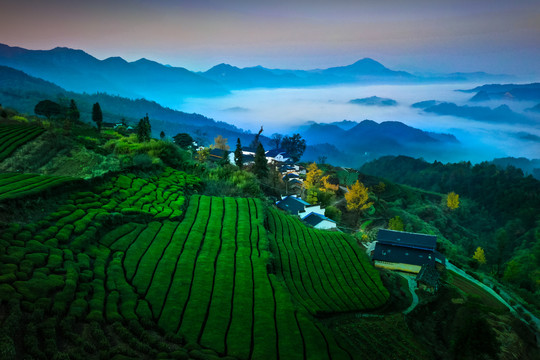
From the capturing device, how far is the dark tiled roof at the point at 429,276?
34.2 m

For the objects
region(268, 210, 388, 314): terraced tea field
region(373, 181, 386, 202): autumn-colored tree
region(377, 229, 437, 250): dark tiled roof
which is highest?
region(268, 210, 388, 314): terraced tea field

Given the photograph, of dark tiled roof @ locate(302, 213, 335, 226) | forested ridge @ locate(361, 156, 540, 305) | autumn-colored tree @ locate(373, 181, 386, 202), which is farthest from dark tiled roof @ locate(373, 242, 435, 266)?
autumn-colored tree @ locate(373, 181, 386, 202)

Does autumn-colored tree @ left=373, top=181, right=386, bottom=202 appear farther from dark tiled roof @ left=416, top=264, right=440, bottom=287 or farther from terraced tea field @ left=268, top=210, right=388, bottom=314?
terraced tea field @ left=268, top=210, right=388, bottom=314

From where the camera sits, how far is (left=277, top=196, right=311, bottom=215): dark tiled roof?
Result: 58.0 m

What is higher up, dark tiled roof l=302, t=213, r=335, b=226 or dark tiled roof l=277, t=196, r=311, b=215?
dark tiled roof l=277, t=196, r=311, b=215

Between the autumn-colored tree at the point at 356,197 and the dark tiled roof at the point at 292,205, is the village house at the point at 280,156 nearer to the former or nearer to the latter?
the autumn-colored tree at the point at 356,197

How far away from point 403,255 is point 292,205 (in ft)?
74.5

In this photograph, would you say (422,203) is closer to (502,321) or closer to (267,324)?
(502,321)

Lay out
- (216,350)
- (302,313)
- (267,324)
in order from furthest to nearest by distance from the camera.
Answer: (302,313)
(267,324)
(216,350)

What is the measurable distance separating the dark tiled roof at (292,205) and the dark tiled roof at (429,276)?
23.9 m

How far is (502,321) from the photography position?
28156 millimetres

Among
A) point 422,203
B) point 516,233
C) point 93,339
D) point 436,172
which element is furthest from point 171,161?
point 436,172

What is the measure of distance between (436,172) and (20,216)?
468 ft

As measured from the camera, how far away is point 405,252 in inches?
1603
